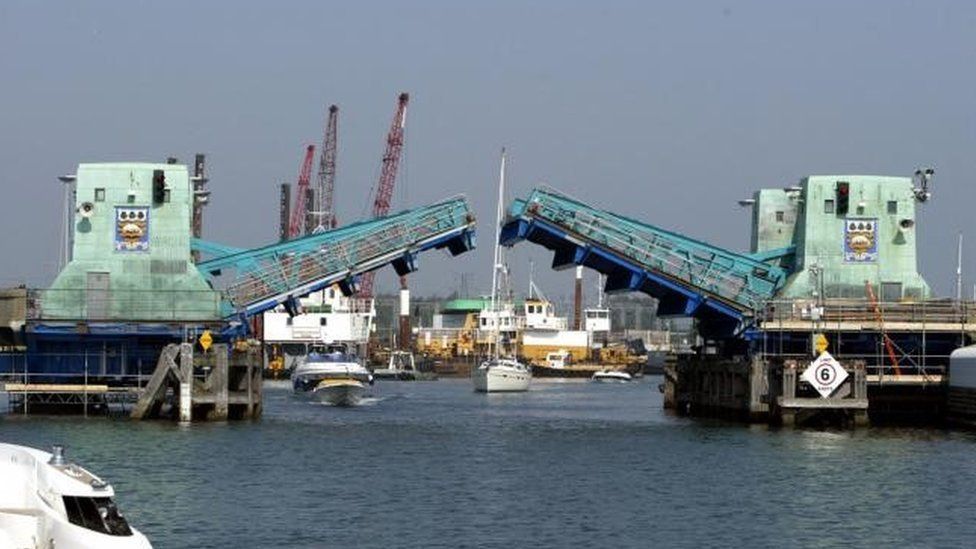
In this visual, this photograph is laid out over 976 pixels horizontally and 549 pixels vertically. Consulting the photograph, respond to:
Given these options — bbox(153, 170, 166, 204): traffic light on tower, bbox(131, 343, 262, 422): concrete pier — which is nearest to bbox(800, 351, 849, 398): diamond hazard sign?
bbox(131, 343, 262, 422): concrete pier

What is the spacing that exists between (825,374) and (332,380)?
30123mm

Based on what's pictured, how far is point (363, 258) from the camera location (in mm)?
64062

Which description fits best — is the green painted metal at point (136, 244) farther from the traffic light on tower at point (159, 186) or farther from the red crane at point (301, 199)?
the red crane at point (301, 199)

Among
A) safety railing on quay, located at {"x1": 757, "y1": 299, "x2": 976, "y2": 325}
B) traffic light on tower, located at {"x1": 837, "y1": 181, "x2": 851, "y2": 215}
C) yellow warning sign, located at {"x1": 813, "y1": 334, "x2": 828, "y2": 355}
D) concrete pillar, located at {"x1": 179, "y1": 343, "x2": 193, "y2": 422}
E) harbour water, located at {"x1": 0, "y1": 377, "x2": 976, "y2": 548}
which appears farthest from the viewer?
traffic light on tower, located at {"x1": 837, "y1": 181, "x2": 851, "y2": 215}

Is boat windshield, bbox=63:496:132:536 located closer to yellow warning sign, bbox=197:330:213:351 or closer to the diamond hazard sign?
yellow warning sign, bbox=197:330:213:351

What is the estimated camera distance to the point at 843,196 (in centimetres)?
6706

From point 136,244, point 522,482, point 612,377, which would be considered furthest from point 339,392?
point 612,377

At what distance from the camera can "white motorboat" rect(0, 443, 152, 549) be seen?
2508 centimetres

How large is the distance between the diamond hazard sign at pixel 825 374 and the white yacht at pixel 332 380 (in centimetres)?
2825

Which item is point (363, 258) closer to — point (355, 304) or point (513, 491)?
point (513, 491)

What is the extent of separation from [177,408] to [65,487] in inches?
1477

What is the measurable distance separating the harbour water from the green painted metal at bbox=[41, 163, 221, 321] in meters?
3.92

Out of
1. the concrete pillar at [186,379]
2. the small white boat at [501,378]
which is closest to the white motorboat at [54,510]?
the concrete pillar at [186,379]

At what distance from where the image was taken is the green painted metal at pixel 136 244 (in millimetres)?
63312
